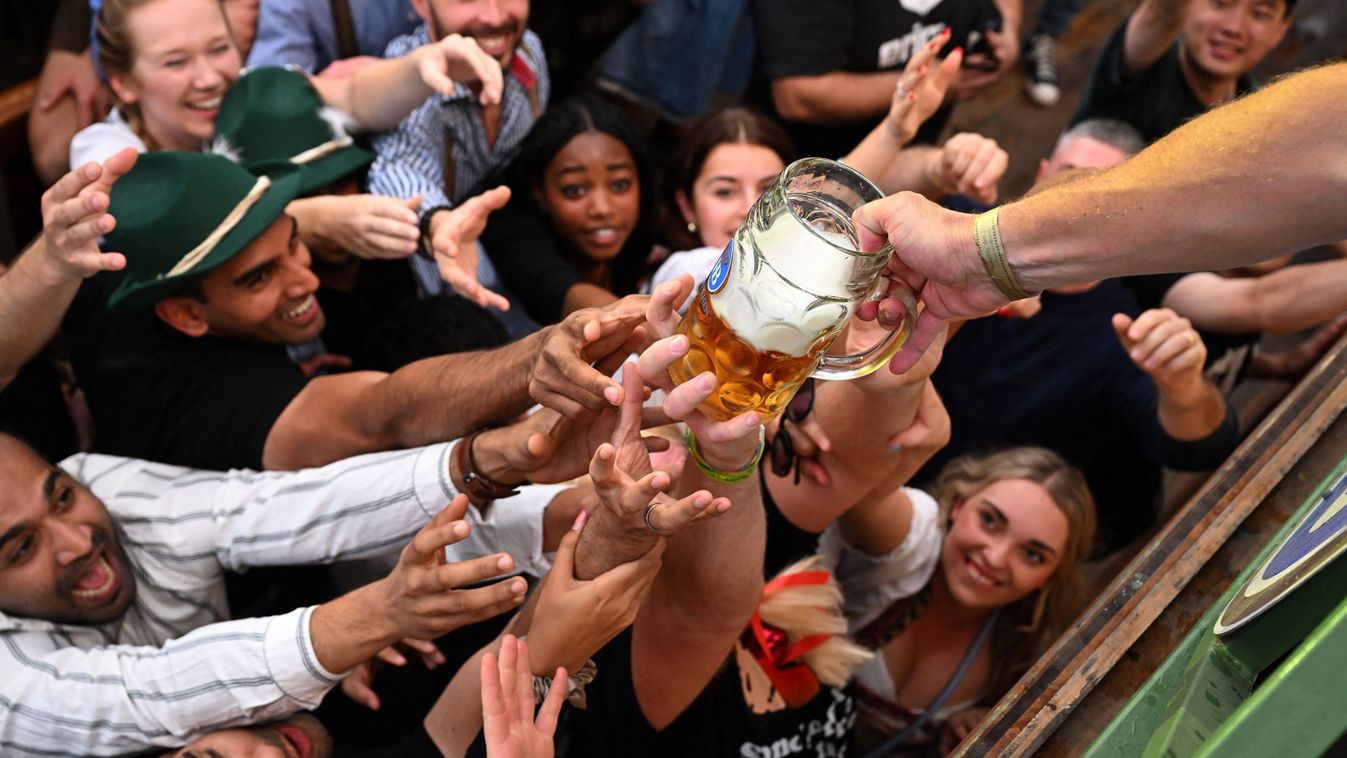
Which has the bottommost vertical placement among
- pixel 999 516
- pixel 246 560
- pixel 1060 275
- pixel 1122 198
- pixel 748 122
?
pixel 246 560

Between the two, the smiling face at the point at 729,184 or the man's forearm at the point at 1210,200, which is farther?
the smiling face at the point at 729,184

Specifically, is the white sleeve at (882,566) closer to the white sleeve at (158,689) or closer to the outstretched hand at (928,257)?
the outstretched hand at (928,257)

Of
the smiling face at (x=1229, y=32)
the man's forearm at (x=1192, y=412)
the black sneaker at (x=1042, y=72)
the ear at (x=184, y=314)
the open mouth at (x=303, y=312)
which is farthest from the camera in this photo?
the black sneaker at (x=1042, y=72)

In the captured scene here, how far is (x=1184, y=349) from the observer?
2.20 metres

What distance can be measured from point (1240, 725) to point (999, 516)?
1.55m

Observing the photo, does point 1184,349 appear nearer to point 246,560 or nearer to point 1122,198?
point 1122,198

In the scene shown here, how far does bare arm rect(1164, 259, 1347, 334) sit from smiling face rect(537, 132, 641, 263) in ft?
4.67

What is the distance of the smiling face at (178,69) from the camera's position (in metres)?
2.36

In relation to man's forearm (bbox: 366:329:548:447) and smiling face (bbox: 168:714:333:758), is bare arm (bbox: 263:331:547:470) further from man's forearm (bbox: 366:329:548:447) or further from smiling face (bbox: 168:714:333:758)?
smiling face (bbox: 168:714:333:758)

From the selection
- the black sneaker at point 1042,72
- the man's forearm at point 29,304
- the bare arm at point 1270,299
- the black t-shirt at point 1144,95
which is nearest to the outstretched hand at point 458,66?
the man's forearm at point 29,304

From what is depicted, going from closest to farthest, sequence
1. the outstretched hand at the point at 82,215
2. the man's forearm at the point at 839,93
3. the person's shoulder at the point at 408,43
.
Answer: the outstretched hand at the point at 82,215 < the person's shoulder at the point at 408,43 < the man's forearm at the point at 839,93

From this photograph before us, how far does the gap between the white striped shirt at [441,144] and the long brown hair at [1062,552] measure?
1311mm

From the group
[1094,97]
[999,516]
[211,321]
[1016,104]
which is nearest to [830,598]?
[999,516]

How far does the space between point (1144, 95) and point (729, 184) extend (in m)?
1.36
